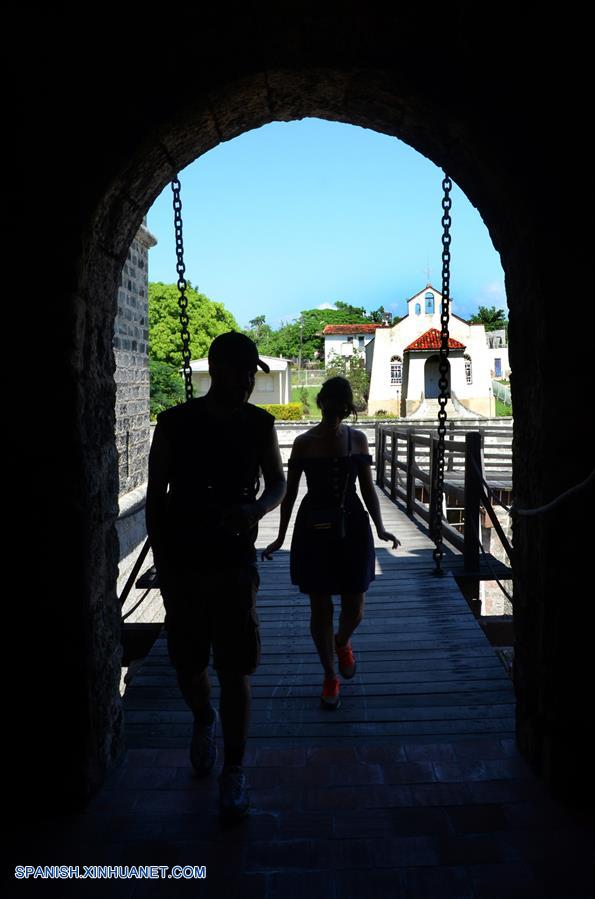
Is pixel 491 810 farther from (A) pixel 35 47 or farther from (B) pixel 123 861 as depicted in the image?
(A) pixel 35 47

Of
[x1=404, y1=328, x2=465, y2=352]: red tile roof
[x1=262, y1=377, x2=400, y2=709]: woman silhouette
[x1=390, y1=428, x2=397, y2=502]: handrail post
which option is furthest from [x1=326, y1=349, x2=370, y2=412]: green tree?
[x1=262, y1=377, x2=400, y2=709]: woman silhouette

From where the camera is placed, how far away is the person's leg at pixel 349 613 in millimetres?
3350

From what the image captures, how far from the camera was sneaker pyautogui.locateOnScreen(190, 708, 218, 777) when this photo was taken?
2.70m

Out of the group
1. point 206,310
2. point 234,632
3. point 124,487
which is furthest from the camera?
point 206,310

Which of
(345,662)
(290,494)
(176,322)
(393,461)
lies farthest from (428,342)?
(290,494)

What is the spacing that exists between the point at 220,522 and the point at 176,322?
130 ft

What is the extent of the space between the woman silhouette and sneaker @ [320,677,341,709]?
0.09 metres

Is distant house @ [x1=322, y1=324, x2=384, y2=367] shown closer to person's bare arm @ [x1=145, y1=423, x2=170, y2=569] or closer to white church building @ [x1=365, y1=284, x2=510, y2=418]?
white church building @ [x1=365, y1=284, x2=510, y2=418]

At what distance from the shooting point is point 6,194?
2.45 meters

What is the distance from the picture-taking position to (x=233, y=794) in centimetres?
238

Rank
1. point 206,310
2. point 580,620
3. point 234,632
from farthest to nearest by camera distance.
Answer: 1. point 206,310
2. point 580,620
3. point 234,632

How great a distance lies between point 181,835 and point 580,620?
1542 mm

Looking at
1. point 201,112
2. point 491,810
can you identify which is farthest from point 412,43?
point 491,810

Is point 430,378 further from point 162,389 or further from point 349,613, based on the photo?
point 349,613
